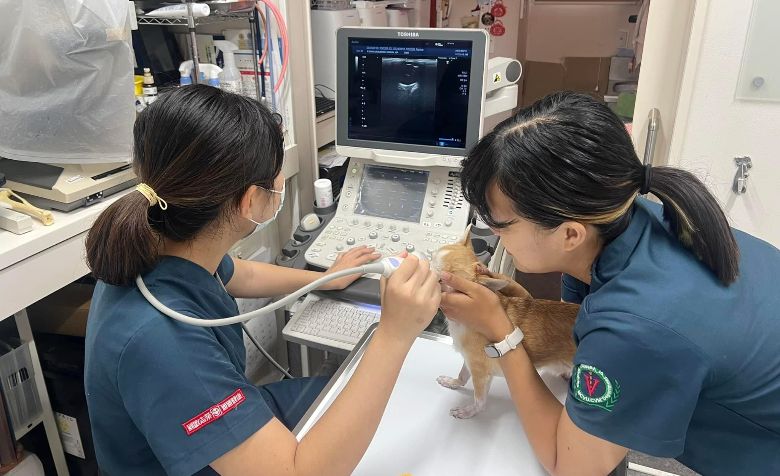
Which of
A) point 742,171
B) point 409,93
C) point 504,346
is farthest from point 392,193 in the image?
point 742,171

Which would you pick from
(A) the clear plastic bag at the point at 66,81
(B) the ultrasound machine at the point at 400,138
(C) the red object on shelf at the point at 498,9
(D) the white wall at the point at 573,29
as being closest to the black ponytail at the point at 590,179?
(B) the ultrasound machine at the point at 400,138

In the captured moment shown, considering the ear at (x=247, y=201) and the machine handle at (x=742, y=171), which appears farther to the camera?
the machine handle at (x=742, y=171)

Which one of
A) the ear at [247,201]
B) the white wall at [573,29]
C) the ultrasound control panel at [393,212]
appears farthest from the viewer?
the white wall at [573,29]

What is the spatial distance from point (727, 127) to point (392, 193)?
41.8 inches

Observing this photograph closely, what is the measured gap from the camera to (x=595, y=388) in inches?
31.1

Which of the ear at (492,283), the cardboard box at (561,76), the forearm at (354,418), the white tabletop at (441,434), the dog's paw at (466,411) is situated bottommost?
the white tabletop at (441,434)

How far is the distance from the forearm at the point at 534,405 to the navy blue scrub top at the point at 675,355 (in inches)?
3.0

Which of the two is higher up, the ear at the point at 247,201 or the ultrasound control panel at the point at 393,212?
the ear at the point at 247,201

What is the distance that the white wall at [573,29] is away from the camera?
10.7ft

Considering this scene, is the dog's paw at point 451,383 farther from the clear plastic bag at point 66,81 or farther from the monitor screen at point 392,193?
the clear plastic bag at point 66,81

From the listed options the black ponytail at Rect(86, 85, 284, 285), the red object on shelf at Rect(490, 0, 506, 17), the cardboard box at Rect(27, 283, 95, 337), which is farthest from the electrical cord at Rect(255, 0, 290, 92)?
the red object on shelf at Rect(490, 0, 506, 17)

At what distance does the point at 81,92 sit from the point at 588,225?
1.10 meters

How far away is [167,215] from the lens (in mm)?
859

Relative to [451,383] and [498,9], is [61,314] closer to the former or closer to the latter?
[451,383]
